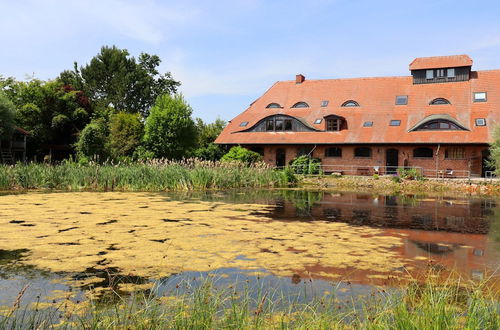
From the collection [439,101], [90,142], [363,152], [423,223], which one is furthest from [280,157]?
[423,223]

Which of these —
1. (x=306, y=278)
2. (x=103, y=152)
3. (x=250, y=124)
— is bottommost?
(x=306, y=278)

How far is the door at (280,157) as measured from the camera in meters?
36.1

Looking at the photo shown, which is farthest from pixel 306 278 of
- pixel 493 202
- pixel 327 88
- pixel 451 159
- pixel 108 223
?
pixel 327 88

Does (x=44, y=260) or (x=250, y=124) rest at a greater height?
(x=250, y=124)

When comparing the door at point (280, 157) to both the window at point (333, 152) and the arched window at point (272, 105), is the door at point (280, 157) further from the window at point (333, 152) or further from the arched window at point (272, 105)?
the arched window at point (272, 105)

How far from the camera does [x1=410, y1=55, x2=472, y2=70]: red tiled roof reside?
35116mm

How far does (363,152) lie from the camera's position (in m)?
33.8

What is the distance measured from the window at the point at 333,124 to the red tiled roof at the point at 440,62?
798 cm

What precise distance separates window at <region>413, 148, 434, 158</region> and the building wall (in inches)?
10.3

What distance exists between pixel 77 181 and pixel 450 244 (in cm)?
1618

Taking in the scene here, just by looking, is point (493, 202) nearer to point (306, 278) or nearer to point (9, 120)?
point (306, 278)

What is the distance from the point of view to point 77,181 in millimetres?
20078

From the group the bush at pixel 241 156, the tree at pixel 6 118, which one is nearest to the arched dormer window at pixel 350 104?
the bush at pixel 241 156

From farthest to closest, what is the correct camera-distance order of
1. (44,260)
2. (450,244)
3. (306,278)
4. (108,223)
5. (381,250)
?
A: (108,223) < (450,244) < (381,250) < (44,260) < (306,278)
